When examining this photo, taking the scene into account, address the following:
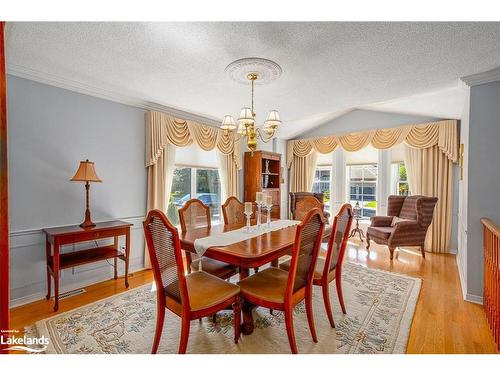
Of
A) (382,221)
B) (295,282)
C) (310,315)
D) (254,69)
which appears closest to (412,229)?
(382,221)

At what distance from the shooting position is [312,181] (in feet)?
19.3

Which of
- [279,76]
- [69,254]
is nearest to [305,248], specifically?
[279,76]

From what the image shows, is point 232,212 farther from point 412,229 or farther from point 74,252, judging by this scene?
point 412,229

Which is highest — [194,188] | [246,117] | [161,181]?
[246,117]

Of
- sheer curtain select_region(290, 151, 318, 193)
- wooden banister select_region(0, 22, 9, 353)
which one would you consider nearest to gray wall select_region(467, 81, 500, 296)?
sheer curtain select_region(290, 151, 318, 193)

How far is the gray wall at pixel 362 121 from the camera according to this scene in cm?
455

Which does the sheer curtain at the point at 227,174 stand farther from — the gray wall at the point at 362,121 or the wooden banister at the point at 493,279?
the wooden banister at the point at 493,279

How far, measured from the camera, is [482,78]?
247 cm

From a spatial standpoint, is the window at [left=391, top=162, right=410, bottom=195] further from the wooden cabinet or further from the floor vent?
the floor vent

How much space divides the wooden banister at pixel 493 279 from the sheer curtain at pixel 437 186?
2.10 m

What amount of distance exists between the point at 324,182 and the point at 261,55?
4.27 metres

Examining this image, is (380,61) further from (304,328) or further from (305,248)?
(304,328)

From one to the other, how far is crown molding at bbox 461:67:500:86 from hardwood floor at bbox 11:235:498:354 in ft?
7.51

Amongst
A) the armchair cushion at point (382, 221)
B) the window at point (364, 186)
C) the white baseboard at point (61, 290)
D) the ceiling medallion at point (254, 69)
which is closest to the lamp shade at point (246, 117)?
the ceiling medallion at point (254, 69)
